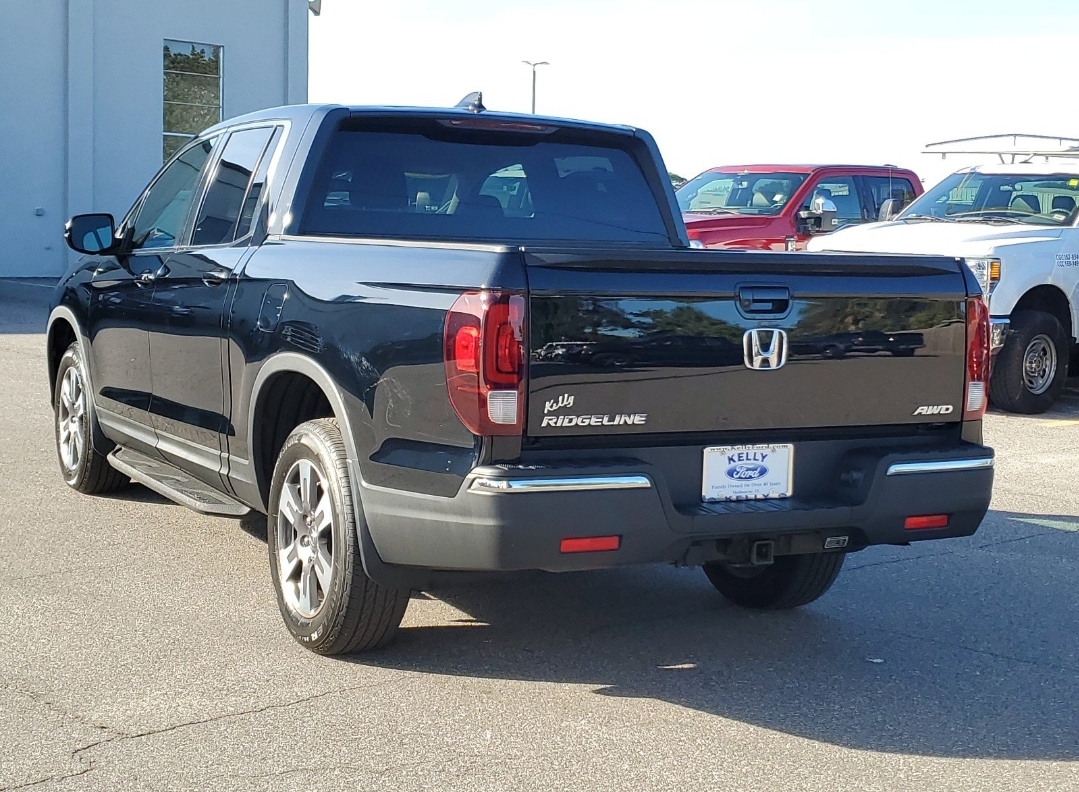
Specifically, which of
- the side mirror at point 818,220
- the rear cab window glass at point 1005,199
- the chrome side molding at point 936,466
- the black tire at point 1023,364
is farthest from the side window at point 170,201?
the side mirror at point 818,220

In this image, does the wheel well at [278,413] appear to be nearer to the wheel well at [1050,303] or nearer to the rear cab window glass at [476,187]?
the rear cab window glass at [476,187]

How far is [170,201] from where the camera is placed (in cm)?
650

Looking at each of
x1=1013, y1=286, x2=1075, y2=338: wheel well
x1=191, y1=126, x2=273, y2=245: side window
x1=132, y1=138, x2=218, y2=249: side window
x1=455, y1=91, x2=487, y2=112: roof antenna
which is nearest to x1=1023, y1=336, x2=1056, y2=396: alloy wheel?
x1=1013, y1=286, x2=1075, y2=338: wheel well

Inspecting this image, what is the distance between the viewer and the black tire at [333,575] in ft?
14.8

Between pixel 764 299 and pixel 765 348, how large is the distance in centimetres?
15

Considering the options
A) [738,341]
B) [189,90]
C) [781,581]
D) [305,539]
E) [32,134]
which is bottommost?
[781,581]

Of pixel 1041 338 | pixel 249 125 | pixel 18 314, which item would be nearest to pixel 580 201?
pixel 249 125

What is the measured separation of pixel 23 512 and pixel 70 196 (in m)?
18.1

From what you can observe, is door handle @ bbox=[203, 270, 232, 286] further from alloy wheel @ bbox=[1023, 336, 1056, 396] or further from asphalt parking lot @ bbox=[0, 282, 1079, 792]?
alloy wheel @ bbox=[1023, 336, 1056, 396]

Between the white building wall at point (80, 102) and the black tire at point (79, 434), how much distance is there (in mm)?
17116

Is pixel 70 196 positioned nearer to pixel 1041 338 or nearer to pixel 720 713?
pixel 1041 338

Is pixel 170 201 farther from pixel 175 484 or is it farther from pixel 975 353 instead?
pixel 975 353

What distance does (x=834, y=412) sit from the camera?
454cm

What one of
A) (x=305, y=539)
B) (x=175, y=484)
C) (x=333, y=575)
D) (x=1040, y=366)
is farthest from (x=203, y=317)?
(x=1040, y=366)
